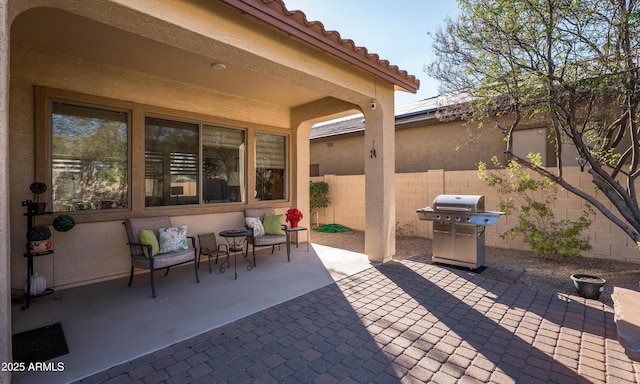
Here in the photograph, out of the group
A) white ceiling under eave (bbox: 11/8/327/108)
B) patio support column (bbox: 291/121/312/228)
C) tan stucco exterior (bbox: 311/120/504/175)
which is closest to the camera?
white ceiling under eave (bbox: 11/8/327/108)

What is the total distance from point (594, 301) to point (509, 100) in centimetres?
333

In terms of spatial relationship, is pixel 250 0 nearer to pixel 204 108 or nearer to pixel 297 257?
pixel 204 108

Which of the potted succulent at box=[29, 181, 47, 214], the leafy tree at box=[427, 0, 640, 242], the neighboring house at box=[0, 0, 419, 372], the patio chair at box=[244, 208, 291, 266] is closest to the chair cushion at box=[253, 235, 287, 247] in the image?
the patio chair at box=[244, 208, 291, 266]

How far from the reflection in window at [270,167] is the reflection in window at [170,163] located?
1.62m

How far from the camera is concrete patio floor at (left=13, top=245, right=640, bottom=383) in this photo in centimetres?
266

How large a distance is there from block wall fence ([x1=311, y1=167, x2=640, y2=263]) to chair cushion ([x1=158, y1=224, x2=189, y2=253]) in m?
6.37

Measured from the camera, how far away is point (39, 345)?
312 cm

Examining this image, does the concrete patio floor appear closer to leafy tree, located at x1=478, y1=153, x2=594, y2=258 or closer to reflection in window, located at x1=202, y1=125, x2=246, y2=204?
leafy tree, located at x1=478, y1=153, x2=594, y2=258

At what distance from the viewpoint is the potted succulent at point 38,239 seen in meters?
4.09

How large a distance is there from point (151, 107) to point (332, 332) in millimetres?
5109

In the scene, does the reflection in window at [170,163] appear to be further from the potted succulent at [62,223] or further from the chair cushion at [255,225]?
the potted succulent at [62,223]

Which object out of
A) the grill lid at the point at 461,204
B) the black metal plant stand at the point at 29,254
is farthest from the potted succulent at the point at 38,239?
the grill lid at the point at 461,204

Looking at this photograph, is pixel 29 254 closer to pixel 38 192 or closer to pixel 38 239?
pixel 38 239

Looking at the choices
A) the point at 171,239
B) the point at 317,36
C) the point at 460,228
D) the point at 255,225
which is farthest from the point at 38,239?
the point at 460,228
